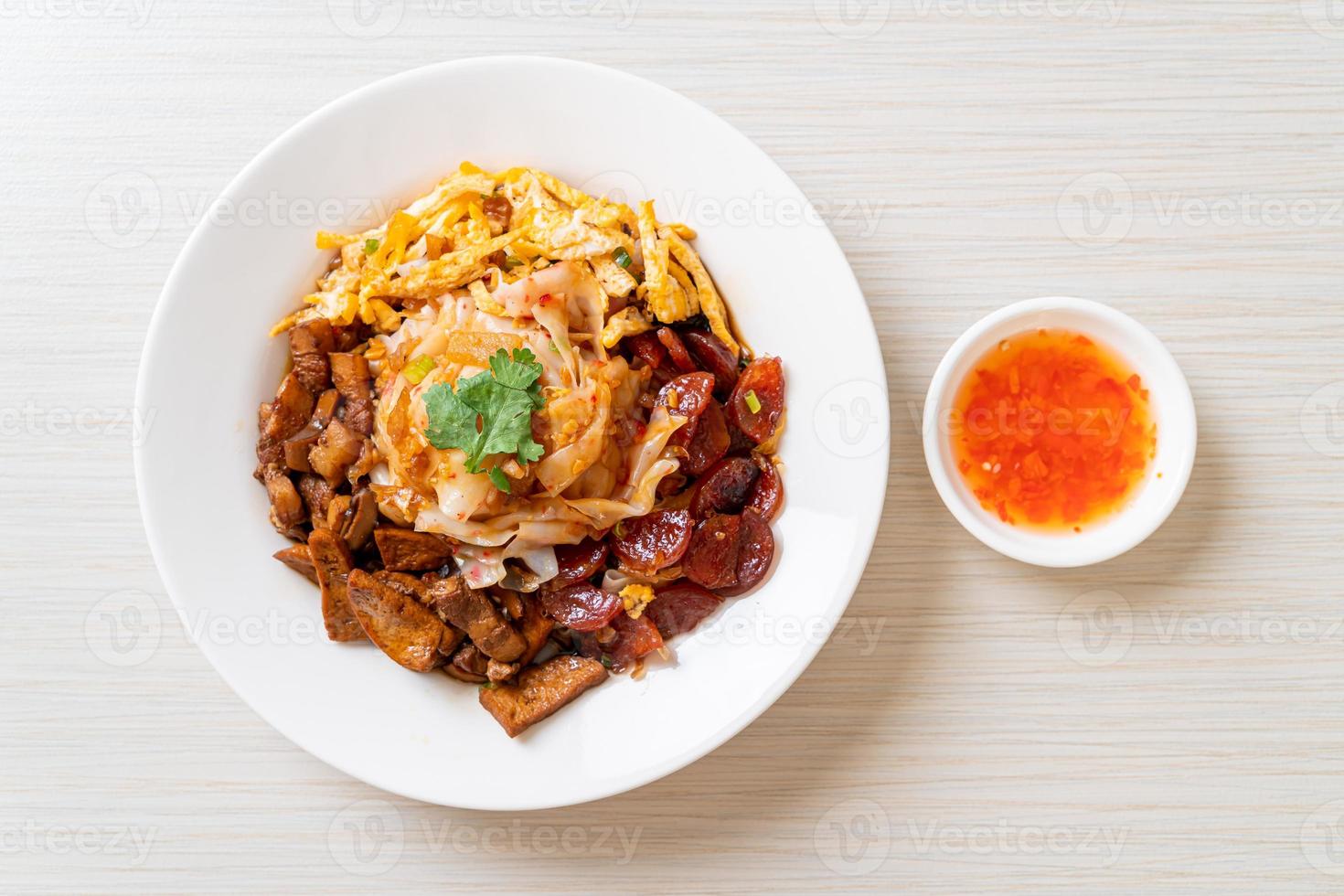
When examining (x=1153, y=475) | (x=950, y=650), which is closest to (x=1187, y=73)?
(x=1153, y=475)

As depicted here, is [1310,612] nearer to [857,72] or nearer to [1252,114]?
[1252,114]

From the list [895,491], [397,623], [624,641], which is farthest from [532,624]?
[895,491]

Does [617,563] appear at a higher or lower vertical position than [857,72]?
lower

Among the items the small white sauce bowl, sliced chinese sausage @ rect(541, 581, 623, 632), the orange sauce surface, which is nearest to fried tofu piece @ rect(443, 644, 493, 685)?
sliced chinese sausage @ rect(541, 581, 623, 632)

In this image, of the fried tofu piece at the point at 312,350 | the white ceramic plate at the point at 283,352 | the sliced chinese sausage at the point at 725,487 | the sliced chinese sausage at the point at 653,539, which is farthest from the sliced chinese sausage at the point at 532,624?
the fried tofu piece at the point at 312,350

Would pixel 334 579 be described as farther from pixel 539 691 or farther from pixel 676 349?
pixel 676 349

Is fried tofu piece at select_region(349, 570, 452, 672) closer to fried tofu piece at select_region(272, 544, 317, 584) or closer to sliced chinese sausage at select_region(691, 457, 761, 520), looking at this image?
fried tofu piece at select_region(272, 544, 317, 584)

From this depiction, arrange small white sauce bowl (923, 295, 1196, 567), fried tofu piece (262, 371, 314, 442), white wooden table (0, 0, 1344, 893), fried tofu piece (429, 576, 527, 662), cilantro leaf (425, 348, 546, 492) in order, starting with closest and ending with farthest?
cilantro leaf (425, 348, 546, 492), fried tofu piece (429, 576, 527, 662), fried tofu piece (262, 371, 314, 442), small white sauce bowl (923, 295, 1196, 567), white wooden table (0, 0, 1344, 893)
